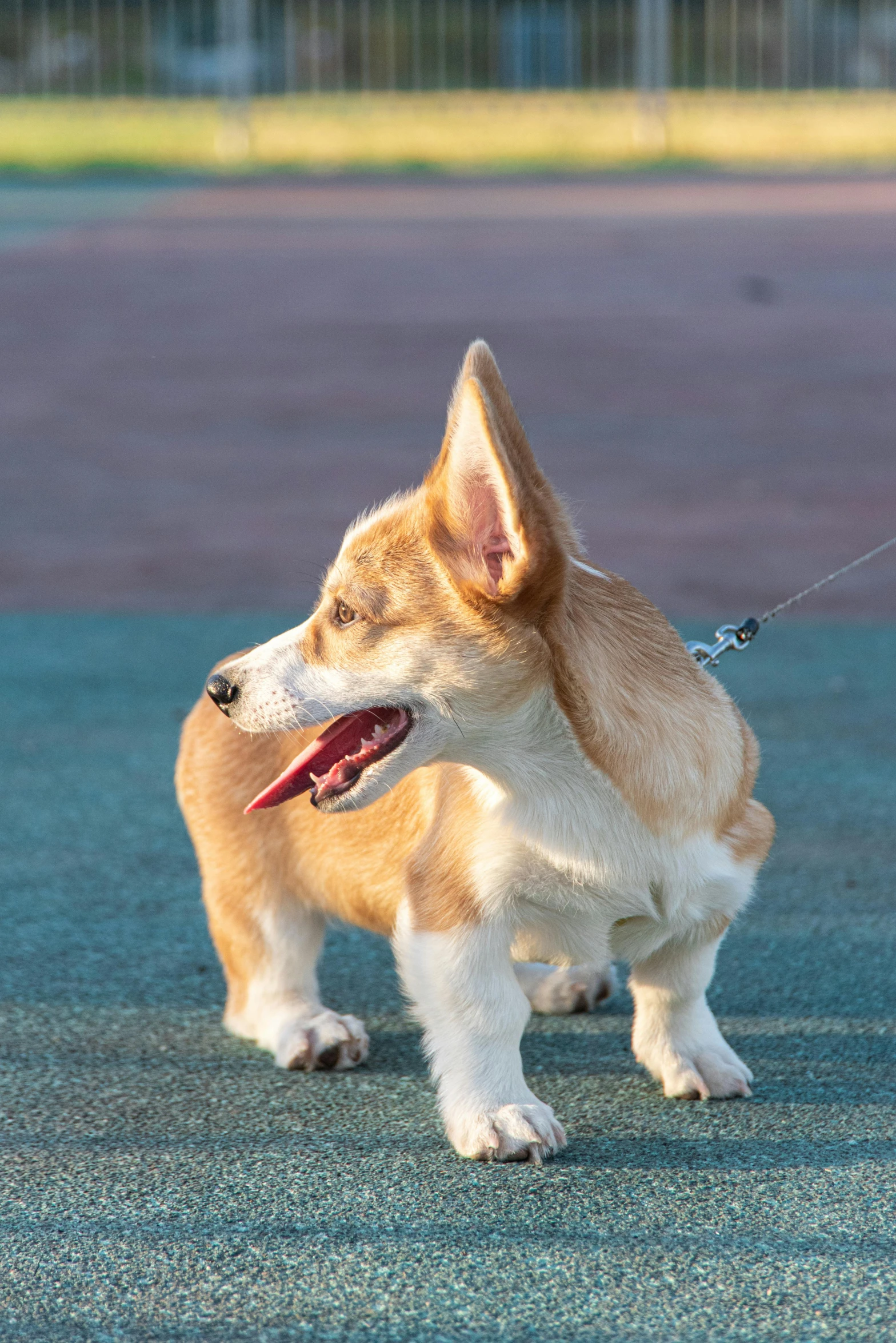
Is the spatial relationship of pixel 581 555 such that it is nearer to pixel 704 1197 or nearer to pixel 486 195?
pixel 704 1197

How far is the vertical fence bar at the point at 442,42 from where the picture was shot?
2386 cm

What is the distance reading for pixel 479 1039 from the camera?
2.36 meters

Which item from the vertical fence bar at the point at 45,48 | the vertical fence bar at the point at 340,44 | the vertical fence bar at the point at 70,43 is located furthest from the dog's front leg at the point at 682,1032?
the vertical fence bar at the point at 45,48

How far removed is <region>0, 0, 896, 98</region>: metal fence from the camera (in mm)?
23234

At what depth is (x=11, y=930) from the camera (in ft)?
11.0

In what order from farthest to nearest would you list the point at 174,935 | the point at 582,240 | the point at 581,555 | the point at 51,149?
1. the point at 51,149
2. the point at 582,240
3. the point at 174,935
4. the point at 581,555

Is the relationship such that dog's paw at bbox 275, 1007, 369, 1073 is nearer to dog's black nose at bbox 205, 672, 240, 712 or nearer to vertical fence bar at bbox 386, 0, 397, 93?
dog's black nose at bbox 205, 672, 240, 712

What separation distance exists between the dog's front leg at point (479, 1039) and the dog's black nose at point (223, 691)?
0.44 metres

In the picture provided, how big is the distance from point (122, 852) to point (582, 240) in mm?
11568

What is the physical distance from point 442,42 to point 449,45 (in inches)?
5.1

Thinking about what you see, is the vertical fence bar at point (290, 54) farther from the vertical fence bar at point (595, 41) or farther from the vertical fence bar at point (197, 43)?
the vertical fence bar at point (595, 41)

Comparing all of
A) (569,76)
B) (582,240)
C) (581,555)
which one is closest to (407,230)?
(582,240)

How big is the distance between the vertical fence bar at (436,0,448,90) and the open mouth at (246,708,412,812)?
2338cm

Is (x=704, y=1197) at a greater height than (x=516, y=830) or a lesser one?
lesser
